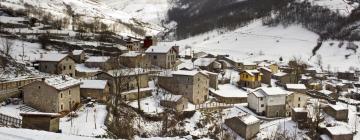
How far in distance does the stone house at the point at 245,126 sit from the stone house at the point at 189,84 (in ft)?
18.5

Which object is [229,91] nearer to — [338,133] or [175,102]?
[175,102]

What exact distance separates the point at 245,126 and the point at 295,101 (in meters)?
9.46

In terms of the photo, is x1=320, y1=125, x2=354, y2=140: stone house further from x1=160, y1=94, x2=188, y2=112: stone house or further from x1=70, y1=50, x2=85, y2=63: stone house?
x1=70, y1=50, x2=85, y2=63: stone house

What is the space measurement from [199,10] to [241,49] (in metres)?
73.9

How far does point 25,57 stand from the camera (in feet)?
144

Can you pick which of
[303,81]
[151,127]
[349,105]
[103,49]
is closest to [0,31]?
[103,49]

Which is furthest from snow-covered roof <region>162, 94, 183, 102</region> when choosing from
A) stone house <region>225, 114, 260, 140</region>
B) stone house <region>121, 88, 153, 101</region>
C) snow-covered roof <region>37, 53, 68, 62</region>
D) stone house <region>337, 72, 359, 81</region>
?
stone house <region>337, 72, 359, 81</region>

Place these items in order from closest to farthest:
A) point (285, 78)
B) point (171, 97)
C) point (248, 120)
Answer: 1. point (248, 120)
2. point (171, 97)
3. point (285, 78)

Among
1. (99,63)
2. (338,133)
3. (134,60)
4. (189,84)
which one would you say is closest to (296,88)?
(338,133)

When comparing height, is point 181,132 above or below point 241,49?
below

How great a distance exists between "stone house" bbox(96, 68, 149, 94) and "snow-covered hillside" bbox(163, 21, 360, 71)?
37.0m

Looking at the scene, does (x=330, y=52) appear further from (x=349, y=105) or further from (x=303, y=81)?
(x=349, y=105)

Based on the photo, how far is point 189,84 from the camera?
3816 centimetres

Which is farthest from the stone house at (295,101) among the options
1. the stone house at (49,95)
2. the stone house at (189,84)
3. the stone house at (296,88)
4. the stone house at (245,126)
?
the stone house at (49,95)
